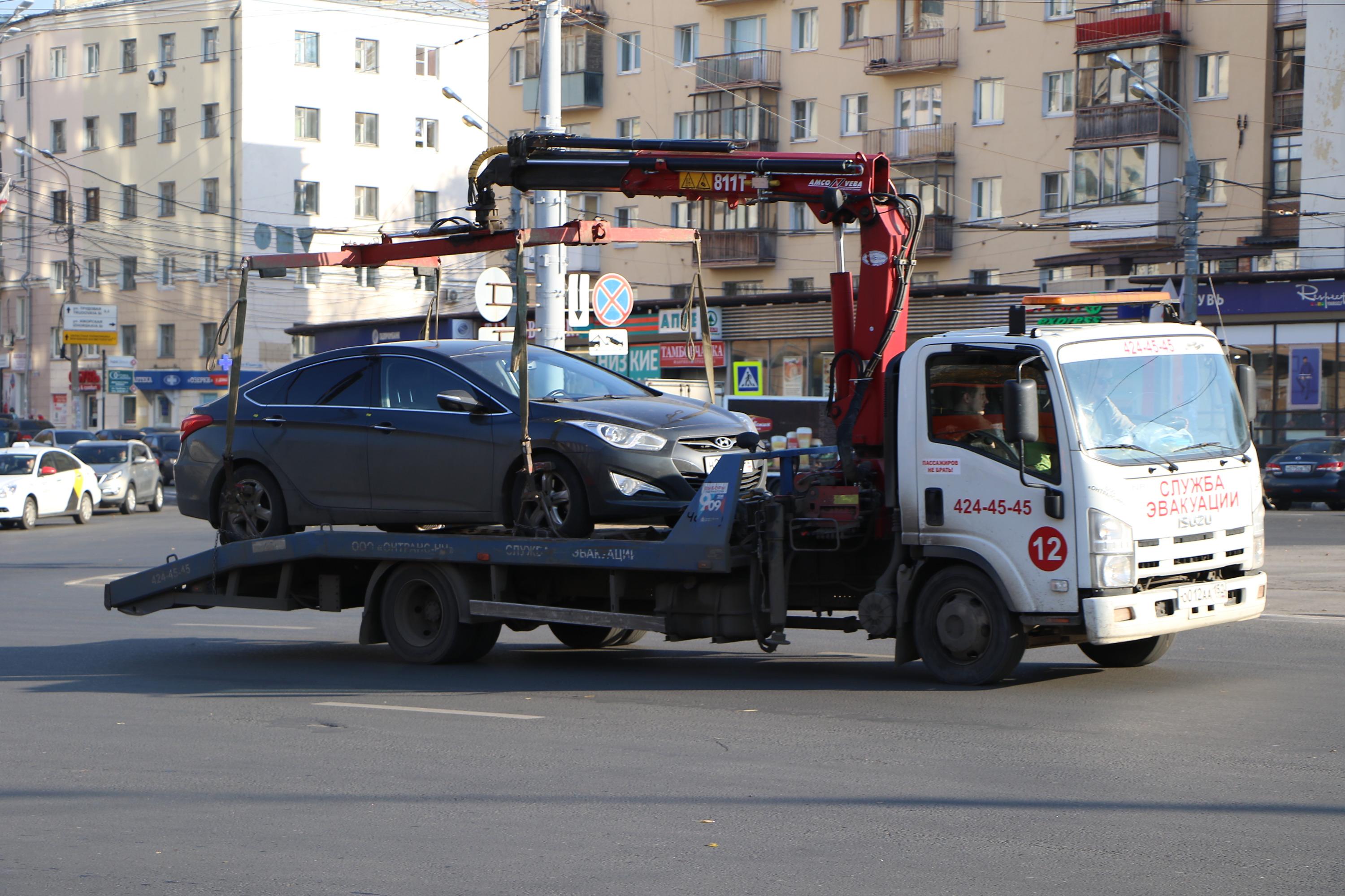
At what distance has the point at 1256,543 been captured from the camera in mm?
10555

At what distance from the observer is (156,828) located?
6.86 metres

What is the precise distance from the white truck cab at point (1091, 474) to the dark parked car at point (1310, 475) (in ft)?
73.5

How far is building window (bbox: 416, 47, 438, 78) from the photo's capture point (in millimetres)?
74000

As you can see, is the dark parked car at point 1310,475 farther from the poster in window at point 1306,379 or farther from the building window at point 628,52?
the building window at point 628,52

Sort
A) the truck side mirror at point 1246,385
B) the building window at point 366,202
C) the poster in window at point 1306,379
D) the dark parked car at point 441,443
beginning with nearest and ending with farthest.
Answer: the truck side mirror at point 1246,385 → the dark parked car at point 441,443 → the poster in window at point 1306,379 → the building window at point 366,202

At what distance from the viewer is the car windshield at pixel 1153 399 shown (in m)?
9.87

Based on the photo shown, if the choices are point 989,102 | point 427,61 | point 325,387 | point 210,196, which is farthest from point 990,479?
point 427,61

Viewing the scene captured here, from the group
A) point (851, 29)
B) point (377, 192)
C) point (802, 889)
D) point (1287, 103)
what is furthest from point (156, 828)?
point (377, 192)

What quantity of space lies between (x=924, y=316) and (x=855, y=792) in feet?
118

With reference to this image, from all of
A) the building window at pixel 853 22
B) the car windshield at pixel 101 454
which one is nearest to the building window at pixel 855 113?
the building window at pixel 853 22

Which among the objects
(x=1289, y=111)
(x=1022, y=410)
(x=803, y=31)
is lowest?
(x=1022, y=410)

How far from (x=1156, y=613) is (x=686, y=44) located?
160 ft

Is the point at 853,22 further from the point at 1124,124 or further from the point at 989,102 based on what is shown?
the point at 1124,124

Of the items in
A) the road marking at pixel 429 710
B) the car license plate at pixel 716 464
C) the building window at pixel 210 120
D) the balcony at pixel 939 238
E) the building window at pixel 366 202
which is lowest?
the road marking at pixel 429 710
